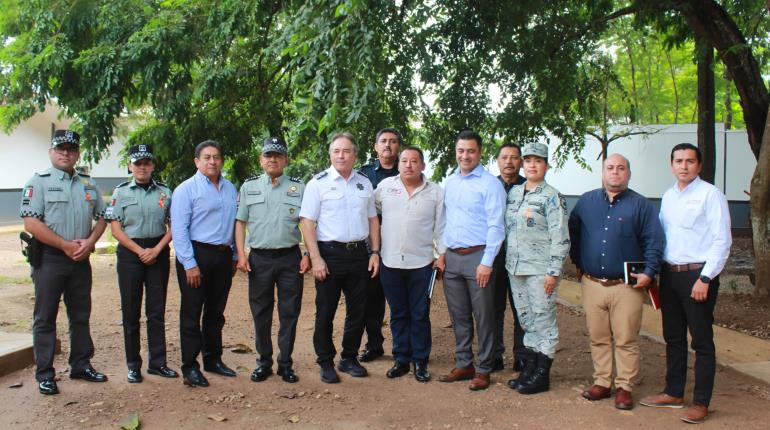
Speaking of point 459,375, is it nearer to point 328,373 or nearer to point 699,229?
point 328,373

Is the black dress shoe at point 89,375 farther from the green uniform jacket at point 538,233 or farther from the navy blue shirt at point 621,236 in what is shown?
the navy blue shirt at point 621,236

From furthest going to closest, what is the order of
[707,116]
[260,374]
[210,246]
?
[707,116] → [260,374] → [210,246]

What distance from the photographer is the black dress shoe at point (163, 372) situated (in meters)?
5.25

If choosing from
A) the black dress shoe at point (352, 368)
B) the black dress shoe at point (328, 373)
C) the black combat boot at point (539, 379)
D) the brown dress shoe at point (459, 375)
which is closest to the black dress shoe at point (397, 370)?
the black dress shoe at point (352, 368)

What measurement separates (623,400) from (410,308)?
1.70 meters

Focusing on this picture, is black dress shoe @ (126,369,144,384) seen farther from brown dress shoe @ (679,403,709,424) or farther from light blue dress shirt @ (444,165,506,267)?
brown dress shoe @ (679,403,709,424)

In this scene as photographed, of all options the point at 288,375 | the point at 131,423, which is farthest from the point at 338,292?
the point at 131,423

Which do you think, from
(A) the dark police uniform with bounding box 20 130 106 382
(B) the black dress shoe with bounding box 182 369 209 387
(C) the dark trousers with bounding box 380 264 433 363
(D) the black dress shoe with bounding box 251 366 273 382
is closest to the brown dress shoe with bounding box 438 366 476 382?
(C) the dark trousers with bounding box 380 264 433 363

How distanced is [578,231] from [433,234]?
109 centimetres

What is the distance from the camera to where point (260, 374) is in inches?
205

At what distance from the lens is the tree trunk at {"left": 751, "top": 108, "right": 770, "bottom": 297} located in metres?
8.15

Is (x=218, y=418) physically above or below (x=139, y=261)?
below

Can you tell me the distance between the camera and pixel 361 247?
5.25 meters

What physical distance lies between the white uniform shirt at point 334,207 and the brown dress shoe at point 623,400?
7.01ft
